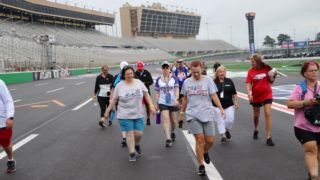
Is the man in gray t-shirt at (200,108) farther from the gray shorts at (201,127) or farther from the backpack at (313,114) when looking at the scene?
the backpack at (313,114)

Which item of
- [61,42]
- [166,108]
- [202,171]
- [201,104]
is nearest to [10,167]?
[202,171]

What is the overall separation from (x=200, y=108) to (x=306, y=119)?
157 cm

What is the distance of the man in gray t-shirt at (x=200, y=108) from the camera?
6.04 m

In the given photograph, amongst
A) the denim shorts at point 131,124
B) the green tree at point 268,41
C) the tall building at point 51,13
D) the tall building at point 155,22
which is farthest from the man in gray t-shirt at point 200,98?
A: the green tree at point 268,41

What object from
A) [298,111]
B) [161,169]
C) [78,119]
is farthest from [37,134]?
[298,111]

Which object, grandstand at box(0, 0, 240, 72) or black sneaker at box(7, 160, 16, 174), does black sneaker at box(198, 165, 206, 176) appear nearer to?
black sneaker at box(7, 160, 16, 174)

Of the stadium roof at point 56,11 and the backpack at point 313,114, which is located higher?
the stadium roof at point 56,11

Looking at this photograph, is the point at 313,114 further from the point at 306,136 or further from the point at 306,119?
the point at 306,136

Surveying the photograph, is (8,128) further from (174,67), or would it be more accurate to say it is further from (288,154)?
(174,67)

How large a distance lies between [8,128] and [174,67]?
6.69m

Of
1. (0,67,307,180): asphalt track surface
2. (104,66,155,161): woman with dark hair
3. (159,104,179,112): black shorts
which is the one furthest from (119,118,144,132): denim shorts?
(159,104,179,112): black shorts

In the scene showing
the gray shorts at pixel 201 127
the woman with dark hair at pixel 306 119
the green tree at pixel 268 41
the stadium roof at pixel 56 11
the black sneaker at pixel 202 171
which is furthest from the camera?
the green tree at pixel 268 41

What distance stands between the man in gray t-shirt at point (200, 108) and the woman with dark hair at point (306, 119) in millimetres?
1350

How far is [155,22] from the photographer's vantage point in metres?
139
